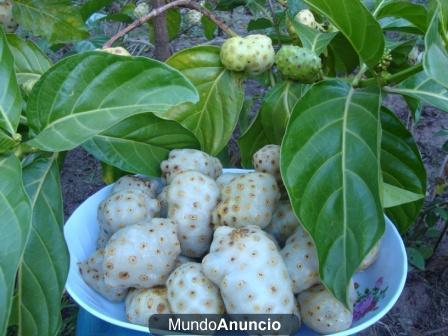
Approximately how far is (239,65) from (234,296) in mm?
479

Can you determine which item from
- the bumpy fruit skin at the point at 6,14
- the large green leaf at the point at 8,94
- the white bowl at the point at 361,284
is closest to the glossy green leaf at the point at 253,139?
the white bowl at the point at 361,284

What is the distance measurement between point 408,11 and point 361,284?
0.50 metres

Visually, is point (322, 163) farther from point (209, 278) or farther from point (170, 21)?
point (170, 21)

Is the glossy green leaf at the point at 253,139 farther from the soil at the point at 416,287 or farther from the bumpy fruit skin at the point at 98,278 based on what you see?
the bumpy fruit skin at the point at 98,278

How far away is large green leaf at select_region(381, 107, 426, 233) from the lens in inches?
36.8

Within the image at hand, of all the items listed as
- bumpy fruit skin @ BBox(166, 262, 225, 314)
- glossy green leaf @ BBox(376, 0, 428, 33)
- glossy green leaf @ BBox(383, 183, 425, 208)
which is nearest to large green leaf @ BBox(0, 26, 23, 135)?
bumpy fruit skin @ BBox(166, 262, 225, 314)

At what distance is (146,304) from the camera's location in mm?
750

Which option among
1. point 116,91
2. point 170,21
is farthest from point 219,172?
point 170,21

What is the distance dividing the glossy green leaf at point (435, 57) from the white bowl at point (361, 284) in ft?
0.87

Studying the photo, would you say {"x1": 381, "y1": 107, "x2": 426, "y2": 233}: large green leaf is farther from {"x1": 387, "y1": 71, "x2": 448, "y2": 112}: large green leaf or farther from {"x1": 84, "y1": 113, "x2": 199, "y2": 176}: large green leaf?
{"x1": 84, "y1": 113, "x2": 199, "y2": 176}: large green leaf

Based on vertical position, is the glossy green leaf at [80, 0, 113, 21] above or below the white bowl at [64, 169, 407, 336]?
above

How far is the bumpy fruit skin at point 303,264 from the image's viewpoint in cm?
75

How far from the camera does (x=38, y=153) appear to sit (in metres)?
0.89

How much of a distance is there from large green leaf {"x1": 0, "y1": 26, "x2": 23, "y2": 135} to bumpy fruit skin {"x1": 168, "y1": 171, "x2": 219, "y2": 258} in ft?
0.85
